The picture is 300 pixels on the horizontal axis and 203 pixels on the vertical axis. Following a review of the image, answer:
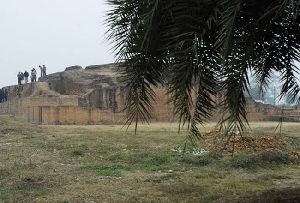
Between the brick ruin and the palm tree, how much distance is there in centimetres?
1493

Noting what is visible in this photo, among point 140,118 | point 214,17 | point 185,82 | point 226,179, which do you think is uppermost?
point 214,17

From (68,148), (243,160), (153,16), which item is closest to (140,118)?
(153,16)

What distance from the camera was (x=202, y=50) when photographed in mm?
5660

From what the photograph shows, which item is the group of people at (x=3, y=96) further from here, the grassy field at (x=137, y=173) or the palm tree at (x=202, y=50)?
the palm tree at (x=202, y=50)

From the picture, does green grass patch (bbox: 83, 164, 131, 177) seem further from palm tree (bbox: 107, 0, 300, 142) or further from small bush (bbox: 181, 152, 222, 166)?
palm tree (bbox: 107, 0, 300, 142)

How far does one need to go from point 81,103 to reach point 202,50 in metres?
31.6

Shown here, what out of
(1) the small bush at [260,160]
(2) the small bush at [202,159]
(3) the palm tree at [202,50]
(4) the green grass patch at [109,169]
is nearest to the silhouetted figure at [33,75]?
(2) the small bush at [202,159]

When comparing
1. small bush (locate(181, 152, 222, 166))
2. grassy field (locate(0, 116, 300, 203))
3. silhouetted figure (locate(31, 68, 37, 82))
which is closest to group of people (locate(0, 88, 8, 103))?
silhouetted figure (locate(31, 68, 37, 82))

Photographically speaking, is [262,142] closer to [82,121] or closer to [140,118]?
[140,118]

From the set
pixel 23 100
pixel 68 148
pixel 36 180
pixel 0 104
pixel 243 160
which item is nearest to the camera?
pixel 36 180

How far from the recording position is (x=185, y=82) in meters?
5.71

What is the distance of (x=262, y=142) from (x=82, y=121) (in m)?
16.1

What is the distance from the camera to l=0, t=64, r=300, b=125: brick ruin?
1248 inches

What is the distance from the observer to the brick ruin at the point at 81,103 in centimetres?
3170
